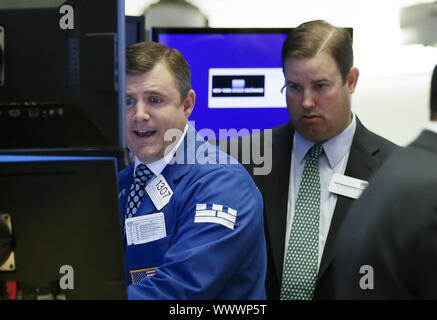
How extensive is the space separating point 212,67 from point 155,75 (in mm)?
864

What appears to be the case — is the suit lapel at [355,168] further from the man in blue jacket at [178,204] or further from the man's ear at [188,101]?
the man's ear at [188,101]

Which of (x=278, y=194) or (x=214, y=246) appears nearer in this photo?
(x=214, y=246)

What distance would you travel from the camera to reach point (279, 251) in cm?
209

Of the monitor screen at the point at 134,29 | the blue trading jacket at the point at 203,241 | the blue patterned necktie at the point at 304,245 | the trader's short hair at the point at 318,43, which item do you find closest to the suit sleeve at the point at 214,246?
the blue trading jacket at the point at 203,241

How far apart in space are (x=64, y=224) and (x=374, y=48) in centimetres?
346

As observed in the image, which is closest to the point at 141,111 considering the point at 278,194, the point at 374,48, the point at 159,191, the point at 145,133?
the point at 145,133

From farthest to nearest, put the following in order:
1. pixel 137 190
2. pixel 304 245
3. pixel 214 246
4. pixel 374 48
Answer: pixel 374 48 < pixel 304 245 < pixel 137 190 < pixel 214 246

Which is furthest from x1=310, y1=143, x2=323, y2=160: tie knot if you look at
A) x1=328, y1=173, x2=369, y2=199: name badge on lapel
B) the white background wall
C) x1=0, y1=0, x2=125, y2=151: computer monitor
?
the white background wall

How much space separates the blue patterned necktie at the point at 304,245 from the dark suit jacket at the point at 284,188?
0.03 metres

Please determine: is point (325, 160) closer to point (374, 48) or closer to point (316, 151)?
point (316, 151)

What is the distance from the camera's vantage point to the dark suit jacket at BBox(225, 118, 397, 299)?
205 centimetres

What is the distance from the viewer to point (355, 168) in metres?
2.20
